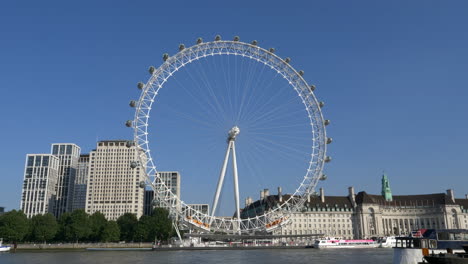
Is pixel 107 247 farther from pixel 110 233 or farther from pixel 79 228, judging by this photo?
pixel 79 228

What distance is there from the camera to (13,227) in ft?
355

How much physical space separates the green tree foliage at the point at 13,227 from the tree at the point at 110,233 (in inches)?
789

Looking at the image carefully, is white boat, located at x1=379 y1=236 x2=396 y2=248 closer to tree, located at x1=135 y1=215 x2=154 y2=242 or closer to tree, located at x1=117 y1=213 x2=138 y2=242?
tree, located at x1=135 y1=215 x2=154 y2=242

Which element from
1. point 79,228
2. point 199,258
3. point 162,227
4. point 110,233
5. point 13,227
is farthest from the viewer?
point 162,227

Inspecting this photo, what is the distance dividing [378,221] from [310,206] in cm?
2964

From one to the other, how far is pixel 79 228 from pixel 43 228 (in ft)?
30.7

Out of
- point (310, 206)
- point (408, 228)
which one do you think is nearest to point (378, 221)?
point (408, 228)

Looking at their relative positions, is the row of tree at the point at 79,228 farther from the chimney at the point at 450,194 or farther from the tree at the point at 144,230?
the chimney at the point at 450,194

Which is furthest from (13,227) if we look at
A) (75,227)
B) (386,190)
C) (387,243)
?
(386,190)

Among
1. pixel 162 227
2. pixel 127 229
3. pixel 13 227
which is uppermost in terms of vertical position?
pixel 13 227

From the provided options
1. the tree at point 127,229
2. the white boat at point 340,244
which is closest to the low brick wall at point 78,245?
the tree at point 127,229

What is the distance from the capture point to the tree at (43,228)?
111225mm

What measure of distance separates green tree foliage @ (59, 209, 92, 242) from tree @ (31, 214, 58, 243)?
287cm

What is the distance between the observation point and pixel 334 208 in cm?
17062
